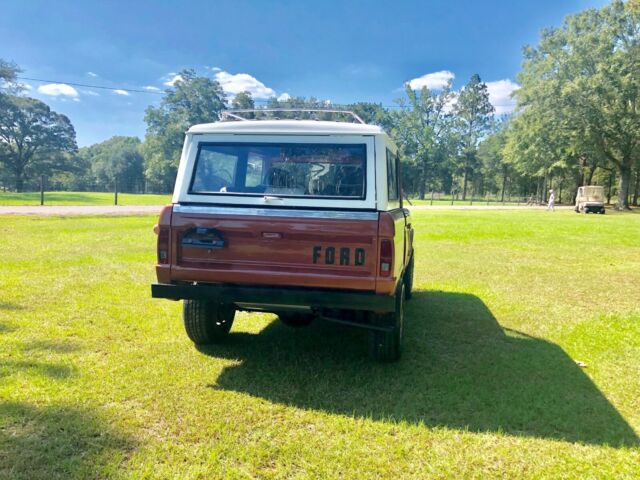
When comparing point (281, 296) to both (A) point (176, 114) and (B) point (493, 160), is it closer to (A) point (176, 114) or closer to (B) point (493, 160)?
(A) point (176, 114)

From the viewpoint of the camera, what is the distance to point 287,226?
12.1 feet

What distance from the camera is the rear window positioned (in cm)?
392

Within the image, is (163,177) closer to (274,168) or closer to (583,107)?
(583,107)

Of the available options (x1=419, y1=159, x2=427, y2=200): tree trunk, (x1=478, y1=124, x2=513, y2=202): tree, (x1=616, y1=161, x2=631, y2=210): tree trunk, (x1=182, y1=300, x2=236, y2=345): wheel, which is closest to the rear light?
(x1=182, y1=300, x2=236, y2=345): wheel

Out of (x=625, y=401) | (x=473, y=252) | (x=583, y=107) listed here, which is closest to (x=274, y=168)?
(x=625, y=401)

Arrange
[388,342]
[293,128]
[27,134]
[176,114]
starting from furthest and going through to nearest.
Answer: [176,114]
[27,134]
[388,342]
[293,128]

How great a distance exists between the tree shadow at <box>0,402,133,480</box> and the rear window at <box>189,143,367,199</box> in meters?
2.02

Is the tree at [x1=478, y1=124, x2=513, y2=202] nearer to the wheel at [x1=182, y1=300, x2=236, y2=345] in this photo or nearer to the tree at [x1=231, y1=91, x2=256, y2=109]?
the tree at [x1=231, y1=91, x2=256, y2=109]

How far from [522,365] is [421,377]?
3.77ft

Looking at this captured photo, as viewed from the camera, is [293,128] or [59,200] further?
[59,200]

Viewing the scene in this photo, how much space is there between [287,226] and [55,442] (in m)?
2.15

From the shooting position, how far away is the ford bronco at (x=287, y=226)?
3609 mm

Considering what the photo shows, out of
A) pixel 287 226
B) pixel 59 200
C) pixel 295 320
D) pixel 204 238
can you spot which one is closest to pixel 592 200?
pixel 295 320

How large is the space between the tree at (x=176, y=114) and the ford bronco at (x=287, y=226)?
6792 cm
